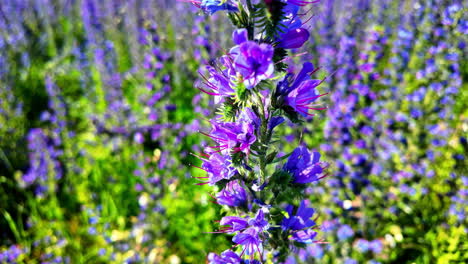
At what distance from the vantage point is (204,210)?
373cm

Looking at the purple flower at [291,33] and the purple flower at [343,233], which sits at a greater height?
the purple flower at [291,33]

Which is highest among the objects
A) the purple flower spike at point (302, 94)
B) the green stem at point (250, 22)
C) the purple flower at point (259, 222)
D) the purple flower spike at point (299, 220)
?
the green stem at point (250, 22)

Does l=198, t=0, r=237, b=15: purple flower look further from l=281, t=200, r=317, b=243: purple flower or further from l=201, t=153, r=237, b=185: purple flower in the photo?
l=281, t=200, r=317, b=243: purple flower

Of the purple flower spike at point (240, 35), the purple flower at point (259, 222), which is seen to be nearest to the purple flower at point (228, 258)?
the purple flower at point (259, 222)

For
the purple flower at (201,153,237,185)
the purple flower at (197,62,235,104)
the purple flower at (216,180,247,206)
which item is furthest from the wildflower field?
the purple flower at (197,62,235,104)

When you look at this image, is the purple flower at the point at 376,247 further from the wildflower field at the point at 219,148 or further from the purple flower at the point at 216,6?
the purple flower at the point at 216,6

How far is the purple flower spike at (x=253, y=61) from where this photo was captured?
1.30 metres

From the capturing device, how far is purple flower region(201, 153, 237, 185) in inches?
60.4

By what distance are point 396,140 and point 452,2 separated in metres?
2.06

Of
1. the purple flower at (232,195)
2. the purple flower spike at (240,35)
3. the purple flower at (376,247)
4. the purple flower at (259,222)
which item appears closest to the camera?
the purple flower spike at (240,35)

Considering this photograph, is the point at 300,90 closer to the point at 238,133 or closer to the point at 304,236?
the point at 238,133

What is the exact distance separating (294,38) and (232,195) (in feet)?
2.61

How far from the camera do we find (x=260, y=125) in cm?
151

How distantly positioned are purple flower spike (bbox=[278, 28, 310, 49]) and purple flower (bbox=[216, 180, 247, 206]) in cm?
70
